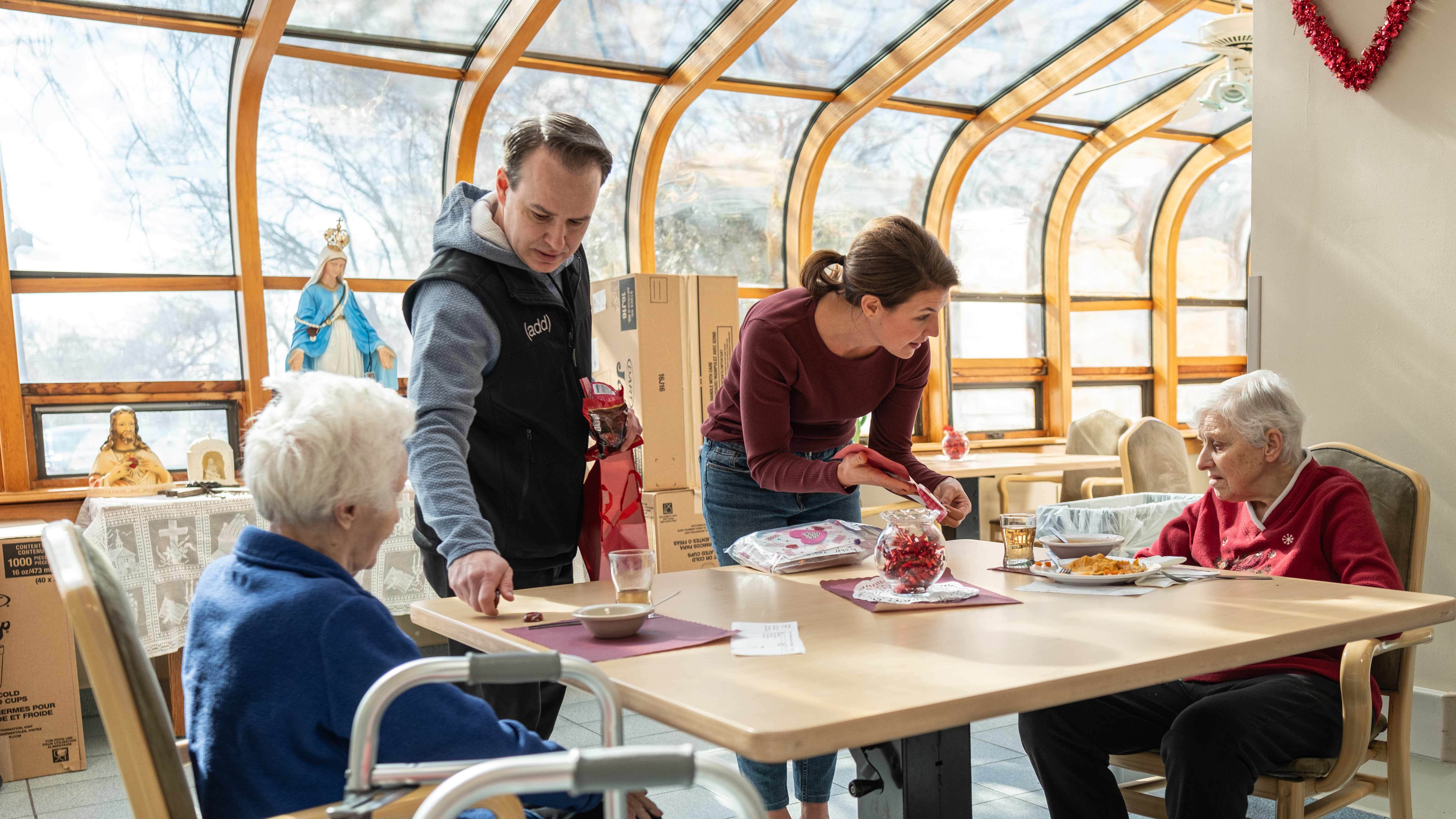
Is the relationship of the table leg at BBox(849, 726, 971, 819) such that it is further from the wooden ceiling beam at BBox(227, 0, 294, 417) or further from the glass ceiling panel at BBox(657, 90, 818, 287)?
the glass ceiling panel at BBox(657, 90, 818, 287)

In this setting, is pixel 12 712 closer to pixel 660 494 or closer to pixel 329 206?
pixel 660 494

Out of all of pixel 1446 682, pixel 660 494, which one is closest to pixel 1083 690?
pixel 1446 682

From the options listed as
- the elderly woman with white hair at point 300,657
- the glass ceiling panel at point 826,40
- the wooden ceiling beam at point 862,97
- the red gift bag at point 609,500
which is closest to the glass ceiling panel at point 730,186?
the wooden ceiling beam at point 862,97

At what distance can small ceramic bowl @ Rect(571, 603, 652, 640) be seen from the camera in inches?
57.6


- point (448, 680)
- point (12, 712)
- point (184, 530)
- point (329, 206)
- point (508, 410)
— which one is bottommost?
point (12, 712)

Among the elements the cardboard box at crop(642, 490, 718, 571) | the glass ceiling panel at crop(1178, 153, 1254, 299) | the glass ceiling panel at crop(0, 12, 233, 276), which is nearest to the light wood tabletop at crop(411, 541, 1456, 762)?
the cardboard box at crop(642, 490, 718, 571)

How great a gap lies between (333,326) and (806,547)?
3.34m

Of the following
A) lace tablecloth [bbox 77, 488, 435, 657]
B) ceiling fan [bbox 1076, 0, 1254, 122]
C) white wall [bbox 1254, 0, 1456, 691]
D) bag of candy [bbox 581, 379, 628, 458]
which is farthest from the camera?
ceiling fan [bbox 1076, 0, 1254, 122]

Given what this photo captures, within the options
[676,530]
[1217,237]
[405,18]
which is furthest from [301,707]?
[1217,237]

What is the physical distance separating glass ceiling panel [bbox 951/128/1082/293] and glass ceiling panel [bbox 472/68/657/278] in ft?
8.10

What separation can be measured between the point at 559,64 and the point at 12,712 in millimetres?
3894

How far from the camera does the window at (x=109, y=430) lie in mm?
4641

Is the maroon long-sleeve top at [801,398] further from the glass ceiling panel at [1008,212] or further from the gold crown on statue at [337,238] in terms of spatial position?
the glass ceiling panel at [1008,212]

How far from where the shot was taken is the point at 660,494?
→ 4.48m
